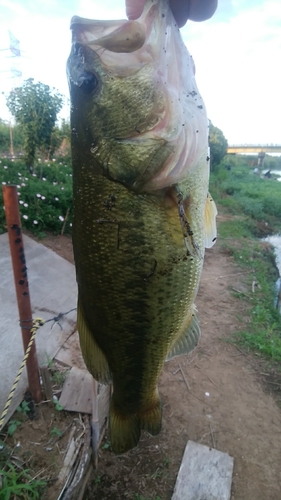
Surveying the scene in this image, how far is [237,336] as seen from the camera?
536 centimetres

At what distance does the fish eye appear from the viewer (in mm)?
1250

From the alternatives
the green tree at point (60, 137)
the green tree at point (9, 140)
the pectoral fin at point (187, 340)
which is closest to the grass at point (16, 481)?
the pectoral fin at point (187, 340)

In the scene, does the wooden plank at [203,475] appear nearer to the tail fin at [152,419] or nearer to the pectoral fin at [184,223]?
the tail fin at [152,419]

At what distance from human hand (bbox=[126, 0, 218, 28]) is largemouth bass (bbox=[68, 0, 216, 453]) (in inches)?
3.7

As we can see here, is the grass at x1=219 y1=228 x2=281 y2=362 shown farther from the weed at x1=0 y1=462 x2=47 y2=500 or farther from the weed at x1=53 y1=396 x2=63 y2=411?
the weed at x1=0 y1=462 x2=47 y2=500

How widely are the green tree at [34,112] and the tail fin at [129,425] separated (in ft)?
29.9

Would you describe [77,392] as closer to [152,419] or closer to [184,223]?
[152,419]

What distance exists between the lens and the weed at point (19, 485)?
2.23 metres

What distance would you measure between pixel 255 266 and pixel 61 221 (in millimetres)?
4825

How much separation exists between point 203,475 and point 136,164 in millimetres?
2949

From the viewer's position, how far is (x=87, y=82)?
4.16 feet

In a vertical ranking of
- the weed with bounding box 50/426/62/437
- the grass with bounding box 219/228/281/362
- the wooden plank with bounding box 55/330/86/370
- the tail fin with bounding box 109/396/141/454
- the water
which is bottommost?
the water

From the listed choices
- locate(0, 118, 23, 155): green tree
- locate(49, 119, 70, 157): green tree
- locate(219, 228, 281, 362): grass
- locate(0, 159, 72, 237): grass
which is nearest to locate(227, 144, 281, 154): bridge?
locate(0, 118, 23, 155): green tree

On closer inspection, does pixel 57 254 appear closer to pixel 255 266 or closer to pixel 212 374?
pixel 212 374
